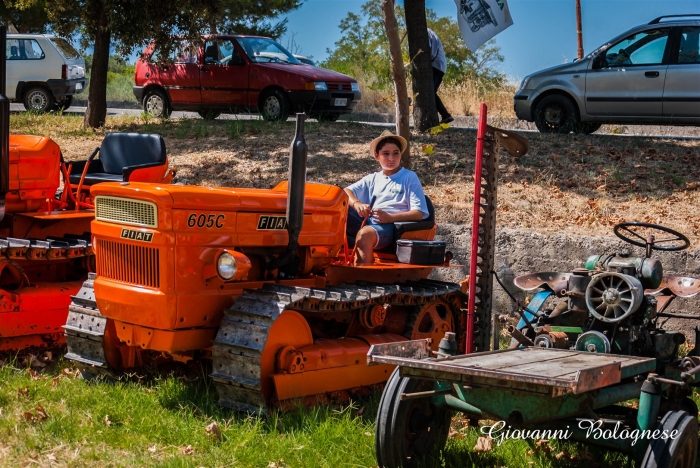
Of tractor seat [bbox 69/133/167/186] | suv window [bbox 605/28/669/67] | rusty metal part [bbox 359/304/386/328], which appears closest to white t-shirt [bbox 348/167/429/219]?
rusty metal part [bbox 359/304/386/328]

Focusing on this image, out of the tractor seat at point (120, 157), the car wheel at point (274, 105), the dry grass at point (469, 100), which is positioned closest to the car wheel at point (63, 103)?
the dry grass at point (469, 100)

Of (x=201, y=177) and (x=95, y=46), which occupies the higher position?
(x=95, y=46)

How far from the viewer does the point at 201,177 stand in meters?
11.3

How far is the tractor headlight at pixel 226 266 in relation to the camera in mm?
5594

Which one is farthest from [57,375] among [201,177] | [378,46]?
[378,46]

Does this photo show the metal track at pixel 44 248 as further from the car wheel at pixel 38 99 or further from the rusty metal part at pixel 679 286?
the car wheel at pixel 38 99

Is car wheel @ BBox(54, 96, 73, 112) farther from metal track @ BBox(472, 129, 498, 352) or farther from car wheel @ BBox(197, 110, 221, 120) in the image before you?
metal track @ BBox(472, 129, 498, 352)

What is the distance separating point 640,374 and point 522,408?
33.8 inches

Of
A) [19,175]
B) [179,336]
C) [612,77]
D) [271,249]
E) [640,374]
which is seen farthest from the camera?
[612,77]

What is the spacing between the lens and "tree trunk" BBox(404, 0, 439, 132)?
12312 mm

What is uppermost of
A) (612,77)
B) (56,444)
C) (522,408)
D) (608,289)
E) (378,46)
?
(378,46)

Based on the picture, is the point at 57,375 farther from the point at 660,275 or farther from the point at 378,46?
the point at 378,46

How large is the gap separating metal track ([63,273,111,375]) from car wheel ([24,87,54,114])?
49.0 ft

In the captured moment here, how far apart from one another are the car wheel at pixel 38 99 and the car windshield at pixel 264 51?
688 centimetres
